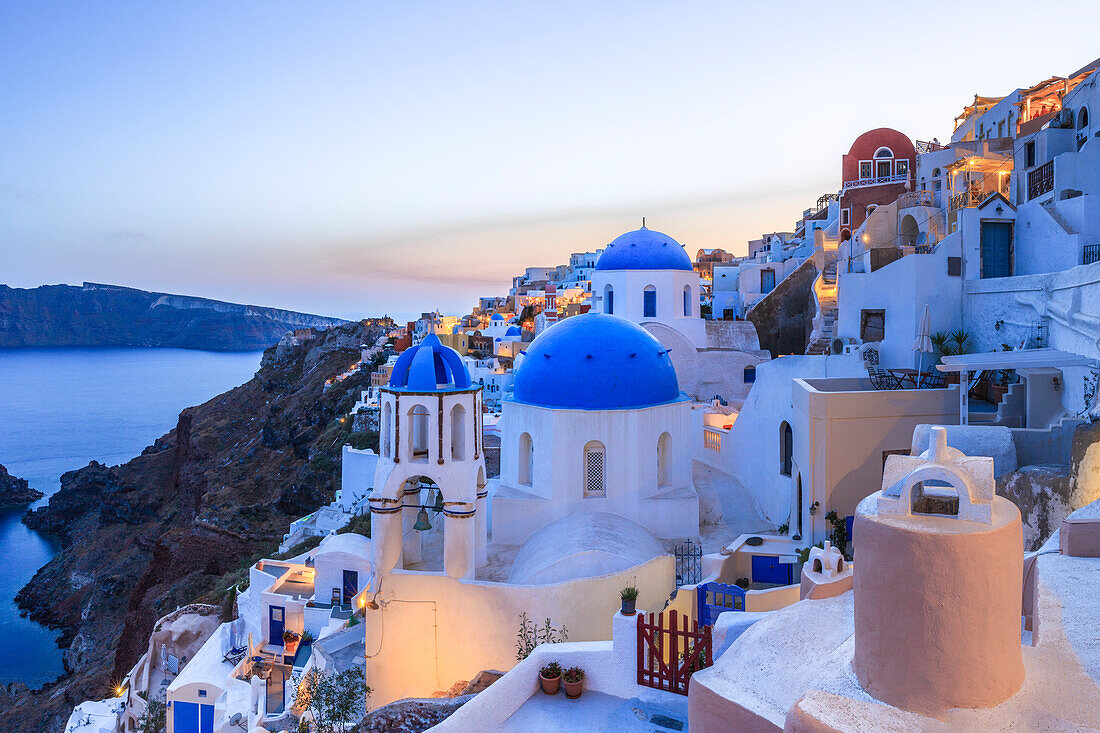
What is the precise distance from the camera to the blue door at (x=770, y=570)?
37.8 ft

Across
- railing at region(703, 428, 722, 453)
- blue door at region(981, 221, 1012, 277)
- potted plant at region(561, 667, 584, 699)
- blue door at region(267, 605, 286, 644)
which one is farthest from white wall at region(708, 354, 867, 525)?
blue door at region(267, 605, 286, 644)

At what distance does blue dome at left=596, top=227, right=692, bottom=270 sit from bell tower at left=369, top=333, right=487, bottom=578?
39.5 feet

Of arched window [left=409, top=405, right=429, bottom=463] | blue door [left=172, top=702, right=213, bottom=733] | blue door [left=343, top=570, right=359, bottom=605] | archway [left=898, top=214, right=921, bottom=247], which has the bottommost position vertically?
blue door [left=172, top=702, right=213, bottom=733]

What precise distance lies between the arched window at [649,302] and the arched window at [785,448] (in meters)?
10.8

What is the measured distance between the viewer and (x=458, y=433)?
1342 cm

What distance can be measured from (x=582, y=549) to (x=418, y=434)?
4.02 metres

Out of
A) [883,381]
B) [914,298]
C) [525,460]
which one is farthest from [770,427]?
[525,460]

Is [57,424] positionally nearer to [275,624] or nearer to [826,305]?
[275,624]

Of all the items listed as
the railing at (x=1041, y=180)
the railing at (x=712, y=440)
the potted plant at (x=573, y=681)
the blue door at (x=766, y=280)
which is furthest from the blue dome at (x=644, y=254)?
the potted plant at (x=573, y=681)

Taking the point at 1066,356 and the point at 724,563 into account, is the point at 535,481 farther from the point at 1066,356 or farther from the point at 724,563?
the point at 1066,356

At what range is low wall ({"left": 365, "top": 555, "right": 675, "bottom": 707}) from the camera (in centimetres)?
1163

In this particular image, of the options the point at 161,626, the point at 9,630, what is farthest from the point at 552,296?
the point at 9,630

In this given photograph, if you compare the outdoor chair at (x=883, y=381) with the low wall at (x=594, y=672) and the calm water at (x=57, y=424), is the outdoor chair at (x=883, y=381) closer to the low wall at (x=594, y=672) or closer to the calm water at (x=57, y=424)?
the low wall at (x=594, y=672)

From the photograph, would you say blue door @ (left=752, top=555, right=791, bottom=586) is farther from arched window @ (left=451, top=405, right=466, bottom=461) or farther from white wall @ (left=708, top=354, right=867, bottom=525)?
arched window @ (left=451, top=405, right=466, bottom=461)
